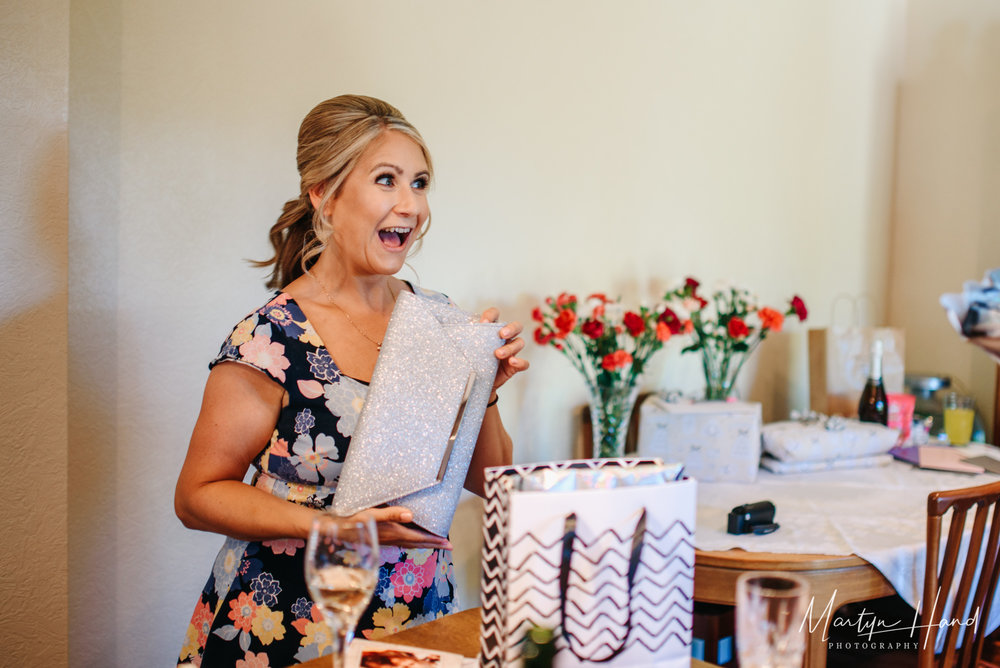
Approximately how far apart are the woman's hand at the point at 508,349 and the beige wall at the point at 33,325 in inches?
32.3

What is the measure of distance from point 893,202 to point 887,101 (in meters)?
0.47

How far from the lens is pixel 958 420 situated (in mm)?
2801

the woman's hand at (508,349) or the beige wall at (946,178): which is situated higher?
the beige wall at (946,178)

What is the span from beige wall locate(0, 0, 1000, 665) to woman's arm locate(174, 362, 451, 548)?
1.13 ft

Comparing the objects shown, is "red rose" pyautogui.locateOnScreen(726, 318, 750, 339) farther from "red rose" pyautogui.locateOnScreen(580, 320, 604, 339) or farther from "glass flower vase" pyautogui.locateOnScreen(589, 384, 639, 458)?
"red rose" pyautogui.locateOnScreen(580, 320, 604, 339)

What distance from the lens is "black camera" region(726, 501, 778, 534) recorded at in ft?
5.95

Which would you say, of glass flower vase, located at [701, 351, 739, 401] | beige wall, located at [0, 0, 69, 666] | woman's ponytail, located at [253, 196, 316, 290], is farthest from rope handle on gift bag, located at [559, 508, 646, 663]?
glass flower vase, located at [701, 351, 739, 401]

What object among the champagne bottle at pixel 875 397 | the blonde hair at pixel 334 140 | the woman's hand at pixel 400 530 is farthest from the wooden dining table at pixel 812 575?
the champagne bottle at pixel 875 397

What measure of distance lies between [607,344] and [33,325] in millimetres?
1465

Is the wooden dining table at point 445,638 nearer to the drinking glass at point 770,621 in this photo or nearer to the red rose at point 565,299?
the drinking glass at point 770,621

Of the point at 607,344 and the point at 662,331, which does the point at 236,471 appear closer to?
the point at 607,344

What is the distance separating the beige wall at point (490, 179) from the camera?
1605 millimetres

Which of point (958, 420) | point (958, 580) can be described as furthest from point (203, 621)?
point (958, 420)

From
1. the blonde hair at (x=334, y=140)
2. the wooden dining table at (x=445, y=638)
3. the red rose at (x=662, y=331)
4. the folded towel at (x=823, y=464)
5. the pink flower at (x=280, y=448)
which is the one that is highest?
the blonde hair at (x=334, y=140)
